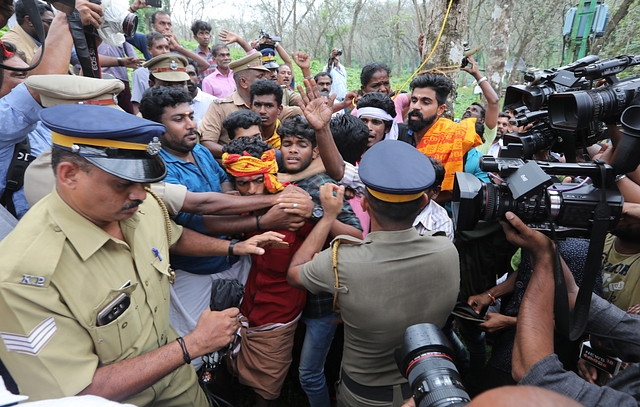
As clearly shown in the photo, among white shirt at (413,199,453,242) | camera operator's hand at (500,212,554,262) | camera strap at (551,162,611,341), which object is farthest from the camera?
white shirt at (413,199,453,242)

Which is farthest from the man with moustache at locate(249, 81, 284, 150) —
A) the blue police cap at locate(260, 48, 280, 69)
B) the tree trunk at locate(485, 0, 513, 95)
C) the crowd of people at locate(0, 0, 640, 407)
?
the tree trunk at locate(485, 0, 513, 95)

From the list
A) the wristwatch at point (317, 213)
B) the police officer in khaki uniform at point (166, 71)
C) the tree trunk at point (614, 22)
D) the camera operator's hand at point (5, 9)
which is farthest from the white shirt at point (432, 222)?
the tree trunk at point (614, 22)

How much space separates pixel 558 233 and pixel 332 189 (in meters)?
1.13

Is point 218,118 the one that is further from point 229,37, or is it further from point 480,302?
point 480,302

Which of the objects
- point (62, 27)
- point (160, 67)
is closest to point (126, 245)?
point (62, 27)

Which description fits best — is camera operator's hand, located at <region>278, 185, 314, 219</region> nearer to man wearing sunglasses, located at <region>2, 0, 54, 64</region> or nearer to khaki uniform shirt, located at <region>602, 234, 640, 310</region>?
khaki uniform shirt, located at <region>602, 234, 640, 310</region>

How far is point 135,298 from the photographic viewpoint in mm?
1720

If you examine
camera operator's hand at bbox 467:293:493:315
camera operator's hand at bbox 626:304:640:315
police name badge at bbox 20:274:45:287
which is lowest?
camera operator's hand at bbox 467:293:493:315

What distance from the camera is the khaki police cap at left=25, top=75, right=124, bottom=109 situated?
1908 millimetres

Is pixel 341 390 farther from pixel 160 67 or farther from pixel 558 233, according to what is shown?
pixel 160 67

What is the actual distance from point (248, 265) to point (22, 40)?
3246mm

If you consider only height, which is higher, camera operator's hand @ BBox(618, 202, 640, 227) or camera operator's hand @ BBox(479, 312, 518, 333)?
camera operator's hand @ BBox(618, 202, 640, 227)

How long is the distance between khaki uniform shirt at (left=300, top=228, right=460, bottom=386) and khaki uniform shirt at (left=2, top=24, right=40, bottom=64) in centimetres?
377

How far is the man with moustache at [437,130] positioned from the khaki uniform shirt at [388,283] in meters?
1.74
